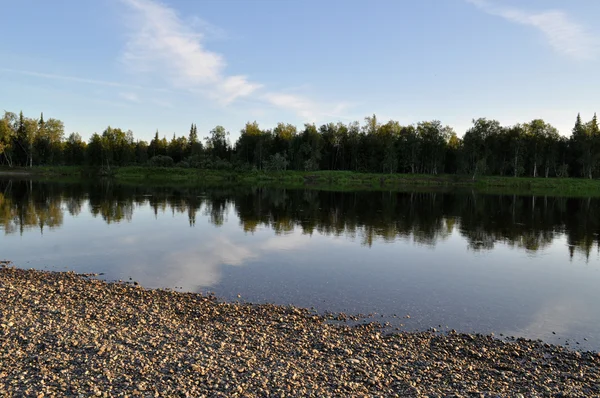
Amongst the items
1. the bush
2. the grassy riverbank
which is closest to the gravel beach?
the grassy riverbank

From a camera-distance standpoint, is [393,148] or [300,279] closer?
[300,279]

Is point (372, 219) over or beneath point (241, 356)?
over

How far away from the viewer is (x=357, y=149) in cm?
12850

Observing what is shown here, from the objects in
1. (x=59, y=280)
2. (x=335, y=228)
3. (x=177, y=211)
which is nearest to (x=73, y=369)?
(x=59, y=280)

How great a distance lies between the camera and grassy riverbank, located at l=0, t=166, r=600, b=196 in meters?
104

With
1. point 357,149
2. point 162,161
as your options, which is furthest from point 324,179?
point 162,161

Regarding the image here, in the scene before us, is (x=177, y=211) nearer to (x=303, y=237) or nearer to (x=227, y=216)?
(x=227, y=216)

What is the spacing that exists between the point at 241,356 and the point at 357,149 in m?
121

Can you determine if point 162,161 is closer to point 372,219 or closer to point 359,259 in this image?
point 372,219

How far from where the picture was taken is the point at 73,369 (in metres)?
9.12

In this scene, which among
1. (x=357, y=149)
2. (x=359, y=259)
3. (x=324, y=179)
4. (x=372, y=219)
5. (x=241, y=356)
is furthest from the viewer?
(x=357, y=149)

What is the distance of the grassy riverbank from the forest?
495cm

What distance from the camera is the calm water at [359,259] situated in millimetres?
15711

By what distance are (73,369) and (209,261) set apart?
43.3 ft
